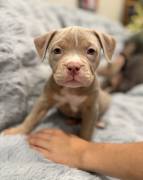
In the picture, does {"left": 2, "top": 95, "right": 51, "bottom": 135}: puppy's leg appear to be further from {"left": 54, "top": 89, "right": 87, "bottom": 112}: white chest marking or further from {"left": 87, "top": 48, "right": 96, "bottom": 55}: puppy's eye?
{"left": 87, "top": 48, "right": 96, "bottom": 55}: puppy's eye

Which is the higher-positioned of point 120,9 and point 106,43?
point 106,43

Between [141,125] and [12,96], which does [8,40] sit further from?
[141,125]

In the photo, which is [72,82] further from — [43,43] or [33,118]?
[33,118]

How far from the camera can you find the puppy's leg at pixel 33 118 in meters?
1.46

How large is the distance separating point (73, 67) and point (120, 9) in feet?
7.73

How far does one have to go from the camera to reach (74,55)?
4.09 feet

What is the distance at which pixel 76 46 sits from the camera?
127 centimetres

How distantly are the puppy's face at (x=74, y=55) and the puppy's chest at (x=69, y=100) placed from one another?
0.54 feet

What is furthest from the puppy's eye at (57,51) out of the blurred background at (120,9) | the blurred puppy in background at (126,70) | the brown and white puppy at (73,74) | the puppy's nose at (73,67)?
the blurred background at (120,9)

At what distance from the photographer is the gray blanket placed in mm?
1166

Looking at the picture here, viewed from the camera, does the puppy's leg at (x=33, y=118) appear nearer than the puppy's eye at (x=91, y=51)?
No

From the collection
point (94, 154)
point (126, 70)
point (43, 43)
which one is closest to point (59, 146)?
point (94, 154)

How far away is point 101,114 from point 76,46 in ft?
1.75

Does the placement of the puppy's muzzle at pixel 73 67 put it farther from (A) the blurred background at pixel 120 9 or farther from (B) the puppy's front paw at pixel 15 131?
(A) the blurred background at pixel 120 9
